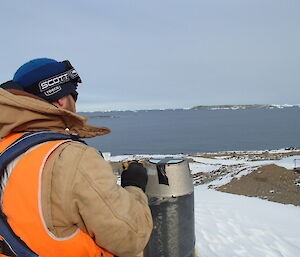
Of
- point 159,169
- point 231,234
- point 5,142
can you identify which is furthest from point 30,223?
point 231,234

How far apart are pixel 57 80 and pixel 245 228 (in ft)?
19.4

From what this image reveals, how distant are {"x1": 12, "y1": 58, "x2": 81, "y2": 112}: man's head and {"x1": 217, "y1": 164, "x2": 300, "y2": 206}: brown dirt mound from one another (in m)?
9.85

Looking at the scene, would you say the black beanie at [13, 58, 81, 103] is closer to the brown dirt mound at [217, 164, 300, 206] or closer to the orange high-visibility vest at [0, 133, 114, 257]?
the orange high-visibility vest at [0, 133, 114, 257]

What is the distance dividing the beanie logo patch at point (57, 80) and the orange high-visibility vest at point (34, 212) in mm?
385

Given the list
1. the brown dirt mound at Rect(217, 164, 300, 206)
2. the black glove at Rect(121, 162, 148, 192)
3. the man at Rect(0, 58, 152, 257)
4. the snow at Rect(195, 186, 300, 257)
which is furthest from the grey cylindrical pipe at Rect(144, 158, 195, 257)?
the brown dirt mound at Rect(217, 164, 300, 206)

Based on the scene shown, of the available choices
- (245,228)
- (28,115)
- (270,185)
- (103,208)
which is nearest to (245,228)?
(245,228)

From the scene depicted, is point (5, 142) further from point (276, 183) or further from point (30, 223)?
point (276, 183)

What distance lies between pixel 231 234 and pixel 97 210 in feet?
17.5

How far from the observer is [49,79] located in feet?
5.62

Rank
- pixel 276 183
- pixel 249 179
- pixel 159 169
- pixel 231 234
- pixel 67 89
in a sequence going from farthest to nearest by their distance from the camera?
pixel 249 179 < pixel 276 183 < pixel 231 234 < pixel 159 169 < pixel 67 89

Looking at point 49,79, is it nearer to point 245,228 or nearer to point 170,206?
point 170,206

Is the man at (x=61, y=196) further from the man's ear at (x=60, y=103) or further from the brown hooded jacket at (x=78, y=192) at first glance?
the man's ear at (x=60, y=103)

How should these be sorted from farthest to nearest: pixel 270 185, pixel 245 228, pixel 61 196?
pixel 270 185
pixel 245 228
pixel 61 196

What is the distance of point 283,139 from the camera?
66438 mm
